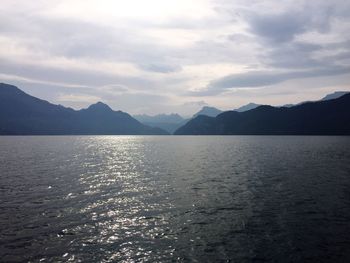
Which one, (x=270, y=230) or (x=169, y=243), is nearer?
(x=169, y=243)

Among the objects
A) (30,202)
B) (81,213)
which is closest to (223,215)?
(81,213)

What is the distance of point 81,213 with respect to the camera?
4191 centimetres

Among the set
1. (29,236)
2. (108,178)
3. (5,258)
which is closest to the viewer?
(5,258)

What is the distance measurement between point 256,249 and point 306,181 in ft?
137

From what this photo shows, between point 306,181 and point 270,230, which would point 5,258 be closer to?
point 270,230

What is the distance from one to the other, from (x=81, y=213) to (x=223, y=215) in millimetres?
17746

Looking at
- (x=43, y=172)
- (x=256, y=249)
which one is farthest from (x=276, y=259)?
(x=43, y=172)

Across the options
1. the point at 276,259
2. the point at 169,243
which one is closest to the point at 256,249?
the point at 276,259

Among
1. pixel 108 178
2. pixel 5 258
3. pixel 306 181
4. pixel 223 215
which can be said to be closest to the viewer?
pixel 5 258

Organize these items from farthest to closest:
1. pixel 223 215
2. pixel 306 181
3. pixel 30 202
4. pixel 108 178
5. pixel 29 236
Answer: pixel 108 178 < pixel 306 181 < pixel 30 202 < pixel 223 215 < pixel 29 236

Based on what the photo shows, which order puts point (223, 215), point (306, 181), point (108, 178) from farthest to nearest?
point (108, 178), point (306, 181), point (223, 215)

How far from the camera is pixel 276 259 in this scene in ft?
91.7

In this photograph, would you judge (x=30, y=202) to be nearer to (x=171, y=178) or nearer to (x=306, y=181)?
(x=171, y=178)

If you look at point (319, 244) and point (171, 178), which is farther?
point (171, 178)
